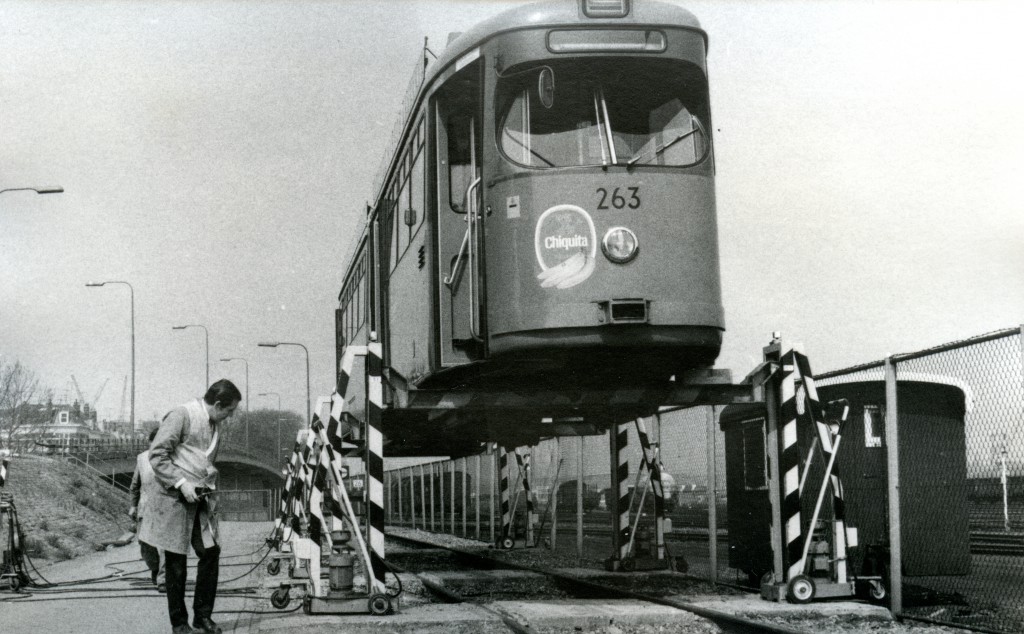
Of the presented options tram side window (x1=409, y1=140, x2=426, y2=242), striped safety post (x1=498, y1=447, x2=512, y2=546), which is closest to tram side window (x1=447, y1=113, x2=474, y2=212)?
tram side window (x1=409, y1=140, x2=426, y2=242)

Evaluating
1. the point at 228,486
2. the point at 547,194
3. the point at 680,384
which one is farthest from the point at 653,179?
the point at 228,486

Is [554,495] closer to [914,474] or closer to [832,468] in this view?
[914,474]

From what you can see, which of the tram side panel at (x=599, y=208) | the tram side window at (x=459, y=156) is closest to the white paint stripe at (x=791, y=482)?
the tram side panel at (x=599, y=208)

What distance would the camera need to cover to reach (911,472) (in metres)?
10.9

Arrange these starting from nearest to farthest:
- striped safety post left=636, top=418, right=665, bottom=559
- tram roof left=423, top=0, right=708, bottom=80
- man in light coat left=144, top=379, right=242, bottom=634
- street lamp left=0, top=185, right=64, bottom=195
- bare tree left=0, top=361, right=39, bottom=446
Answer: man in light coat left=144, top=379, right=242, bottom=634 → tram roof left=423, top=0, right=708, bottom=80 → striped safety post left=636, top=418, right=665, bottom=559 → street lamp left=0, top=185, right=64, bottom=195 → bare tree left=0, top=361, right=39, bottom=446

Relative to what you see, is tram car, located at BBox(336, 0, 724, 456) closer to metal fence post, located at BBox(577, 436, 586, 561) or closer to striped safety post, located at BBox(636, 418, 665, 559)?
striped safety post, located at BBox(636, 418, 665, 559)

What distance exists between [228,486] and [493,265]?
94.3m

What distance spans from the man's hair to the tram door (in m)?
2.08

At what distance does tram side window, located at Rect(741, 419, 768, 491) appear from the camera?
11.7 m

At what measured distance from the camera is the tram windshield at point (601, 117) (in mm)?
9141

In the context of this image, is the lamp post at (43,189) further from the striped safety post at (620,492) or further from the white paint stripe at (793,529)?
the white paint stripe at (793,529)

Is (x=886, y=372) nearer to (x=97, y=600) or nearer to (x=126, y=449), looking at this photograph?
(x=97, y=600)

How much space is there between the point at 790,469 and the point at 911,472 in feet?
6.03

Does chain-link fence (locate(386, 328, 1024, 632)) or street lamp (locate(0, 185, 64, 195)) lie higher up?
street lamp (locate(0, 185, 64, 195))
